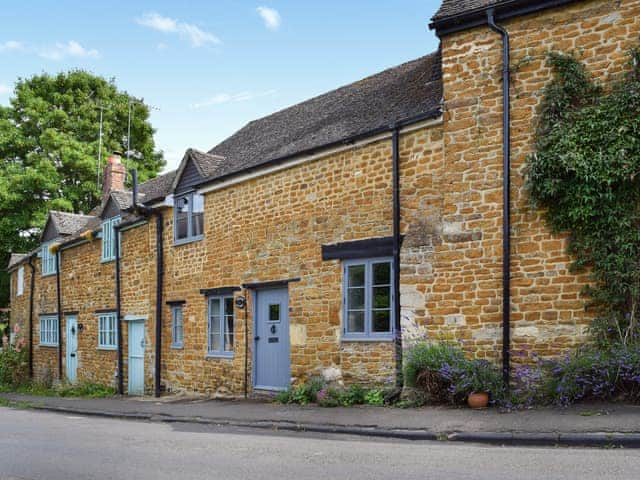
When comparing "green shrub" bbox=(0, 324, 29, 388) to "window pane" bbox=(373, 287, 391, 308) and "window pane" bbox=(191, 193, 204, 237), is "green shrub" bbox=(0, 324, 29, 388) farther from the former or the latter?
"window pane" bbox=(373, 287, 391, 308)

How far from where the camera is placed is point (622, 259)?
9.55 m

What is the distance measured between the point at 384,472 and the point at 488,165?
5811 millimetres

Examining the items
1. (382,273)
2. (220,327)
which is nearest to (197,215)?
(220,327)

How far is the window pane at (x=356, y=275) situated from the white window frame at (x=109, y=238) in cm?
1014

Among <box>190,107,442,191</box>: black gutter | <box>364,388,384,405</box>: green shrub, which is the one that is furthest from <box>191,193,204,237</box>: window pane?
<box>364,388,384,405</box>: green shrub

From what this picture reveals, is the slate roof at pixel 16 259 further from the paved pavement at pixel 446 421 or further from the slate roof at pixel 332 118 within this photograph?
the paved pavement at pixel 446 421

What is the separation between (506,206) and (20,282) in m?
25.0

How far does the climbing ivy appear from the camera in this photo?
9586 mm

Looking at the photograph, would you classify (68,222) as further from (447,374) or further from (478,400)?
(478,400)

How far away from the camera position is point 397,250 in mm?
11758

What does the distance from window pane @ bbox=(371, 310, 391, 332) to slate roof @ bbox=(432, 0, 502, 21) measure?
5.07 meters

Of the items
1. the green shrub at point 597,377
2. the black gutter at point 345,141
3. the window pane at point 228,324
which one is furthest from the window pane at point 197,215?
the green shrub at point 597,377

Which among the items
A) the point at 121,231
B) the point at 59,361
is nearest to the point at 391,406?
the point at 121,231

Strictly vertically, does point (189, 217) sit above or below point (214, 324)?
above
